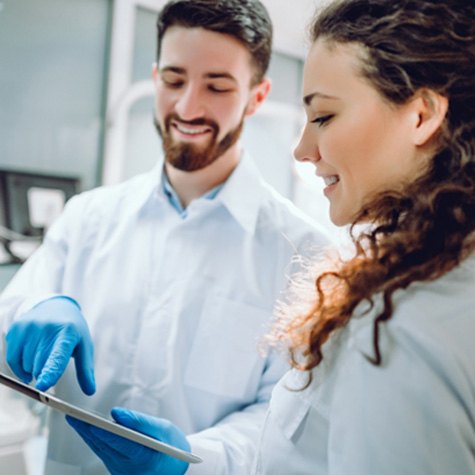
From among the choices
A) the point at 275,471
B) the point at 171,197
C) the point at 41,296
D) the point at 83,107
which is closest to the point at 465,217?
the point at 275,471

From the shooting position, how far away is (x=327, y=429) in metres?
0.59

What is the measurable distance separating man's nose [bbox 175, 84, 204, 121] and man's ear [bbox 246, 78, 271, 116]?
0.52ft

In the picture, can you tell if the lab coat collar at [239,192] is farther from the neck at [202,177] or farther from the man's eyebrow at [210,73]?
the man's eyebrow at [210,73]

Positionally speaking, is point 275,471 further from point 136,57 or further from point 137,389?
point 136,57

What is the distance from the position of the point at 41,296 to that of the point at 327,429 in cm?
80

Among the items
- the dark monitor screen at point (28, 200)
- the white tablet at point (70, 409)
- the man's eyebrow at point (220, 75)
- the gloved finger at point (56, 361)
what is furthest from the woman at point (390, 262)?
the dark monitor screen at point (28, 200)

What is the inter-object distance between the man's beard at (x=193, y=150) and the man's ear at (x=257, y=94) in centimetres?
12

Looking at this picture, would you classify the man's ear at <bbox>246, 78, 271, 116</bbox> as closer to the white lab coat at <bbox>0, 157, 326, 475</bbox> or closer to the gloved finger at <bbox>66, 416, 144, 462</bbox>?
the white lab coat at <bbox>0, 157, 326, 475</bbox>

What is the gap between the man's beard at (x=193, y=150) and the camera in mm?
1207

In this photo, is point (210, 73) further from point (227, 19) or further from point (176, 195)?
point (176, 195)

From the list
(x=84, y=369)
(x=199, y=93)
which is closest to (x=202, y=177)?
(x=199, y=93)

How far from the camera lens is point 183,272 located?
115 centimetres

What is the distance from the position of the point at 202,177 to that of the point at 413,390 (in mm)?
855

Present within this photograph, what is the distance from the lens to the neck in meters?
1.26
